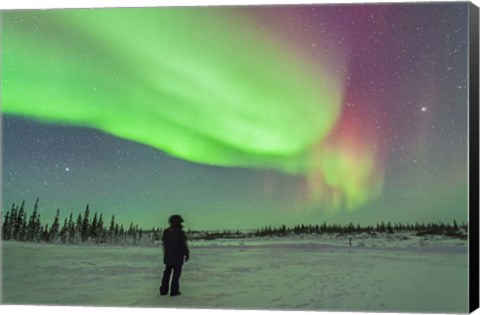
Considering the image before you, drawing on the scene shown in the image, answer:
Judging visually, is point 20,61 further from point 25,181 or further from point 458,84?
point 458,84

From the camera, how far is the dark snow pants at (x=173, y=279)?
13266 mm

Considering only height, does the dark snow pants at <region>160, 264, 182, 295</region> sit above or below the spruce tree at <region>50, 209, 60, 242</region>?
below

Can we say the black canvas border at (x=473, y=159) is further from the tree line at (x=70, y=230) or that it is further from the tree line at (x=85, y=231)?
the tree line at (x=70, y=230)

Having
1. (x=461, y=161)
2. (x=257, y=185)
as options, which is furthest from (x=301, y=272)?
(x=461, y=161)

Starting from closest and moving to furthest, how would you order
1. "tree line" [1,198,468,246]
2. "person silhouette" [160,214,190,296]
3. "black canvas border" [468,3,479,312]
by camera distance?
"black canvas border" [468,3,479,312] → "person silhouette" [160,214,190,296] → "tree line" [1,198,468,246]

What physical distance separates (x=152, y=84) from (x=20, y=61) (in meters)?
1.85

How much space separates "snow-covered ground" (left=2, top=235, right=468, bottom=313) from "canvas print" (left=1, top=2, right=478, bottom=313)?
0.8 inches

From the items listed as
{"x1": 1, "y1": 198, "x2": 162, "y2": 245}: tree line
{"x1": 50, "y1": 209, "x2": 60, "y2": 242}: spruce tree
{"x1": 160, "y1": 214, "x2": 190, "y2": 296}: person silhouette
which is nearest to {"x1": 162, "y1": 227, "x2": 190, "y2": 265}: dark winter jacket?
{"x1": 160, "y1": 214, "x2": 190, "y2": 296}: person silhouette

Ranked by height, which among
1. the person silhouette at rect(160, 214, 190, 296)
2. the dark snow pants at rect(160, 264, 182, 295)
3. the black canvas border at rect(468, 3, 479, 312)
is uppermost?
the black canvas border at rect(468, 3, 479, 312)

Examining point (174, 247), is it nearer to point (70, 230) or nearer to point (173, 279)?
point (173, 279)

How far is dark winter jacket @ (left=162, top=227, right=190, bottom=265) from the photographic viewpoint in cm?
1323

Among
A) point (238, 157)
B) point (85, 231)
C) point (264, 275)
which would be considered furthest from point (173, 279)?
point (238, 157)

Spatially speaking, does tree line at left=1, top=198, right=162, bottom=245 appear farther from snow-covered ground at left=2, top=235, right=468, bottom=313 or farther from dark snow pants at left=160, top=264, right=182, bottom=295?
dark snow pants at left=160, top=264, right=182, bottom=295

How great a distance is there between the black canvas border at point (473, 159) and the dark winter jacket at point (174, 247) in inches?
140
